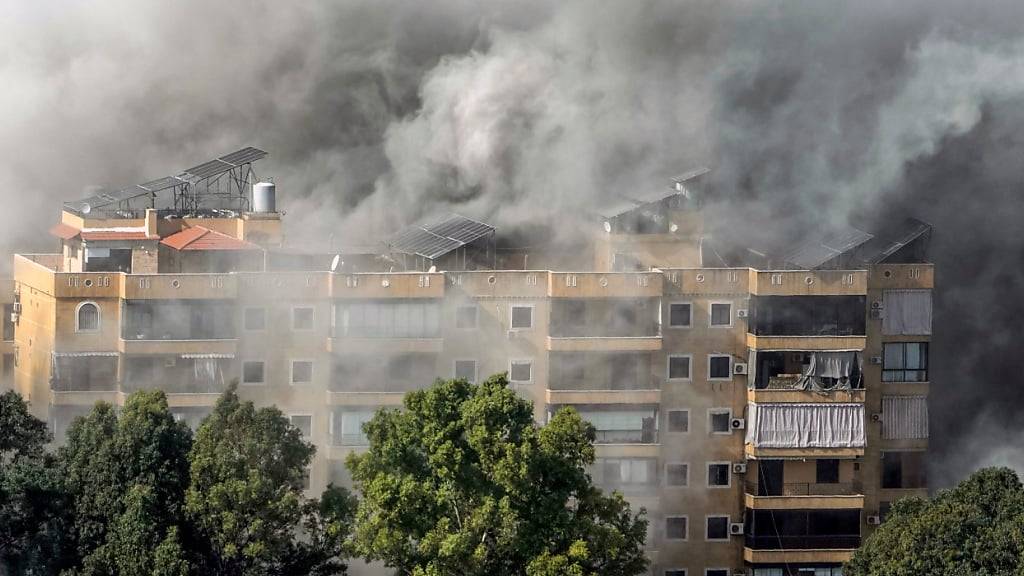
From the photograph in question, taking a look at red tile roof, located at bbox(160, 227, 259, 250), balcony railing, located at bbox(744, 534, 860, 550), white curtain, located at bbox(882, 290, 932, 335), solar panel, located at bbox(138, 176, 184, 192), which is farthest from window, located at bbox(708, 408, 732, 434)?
solar panel, located at bbox(138, 176, 184, 192)

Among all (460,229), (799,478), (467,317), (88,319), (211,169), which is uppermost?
(211,169)

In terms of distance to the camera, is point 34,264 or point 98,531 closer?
point 98,531

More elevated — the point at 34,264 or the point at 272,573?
the point at 34,264

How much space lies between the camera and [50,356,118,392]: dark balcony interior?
71000 mm

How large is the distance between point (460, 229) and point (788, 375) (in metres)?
10.9

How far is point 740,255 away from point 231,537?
21160 millimetres

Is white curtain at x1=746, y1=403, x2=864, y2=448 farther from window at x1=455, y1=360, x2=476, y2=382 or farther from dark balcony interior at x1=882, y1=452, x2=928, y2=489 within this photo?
window at x1=455, y1=360, x2=476, y2=382

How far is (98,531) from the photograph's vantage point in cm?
6334

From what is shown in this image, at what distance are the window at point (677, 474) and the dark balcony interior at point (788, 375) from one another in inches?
128

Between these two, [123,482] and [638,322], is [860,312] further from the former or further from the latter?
[123,482]

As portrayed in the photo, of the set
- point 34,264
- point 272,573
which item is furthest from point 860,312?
point 34,264

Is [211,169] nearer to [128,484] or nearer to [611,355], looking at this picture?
[611,355]

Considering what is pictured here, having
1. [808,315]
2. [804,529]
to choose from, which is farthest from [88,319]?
[804,529]

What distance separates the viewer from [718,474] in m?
73.2
